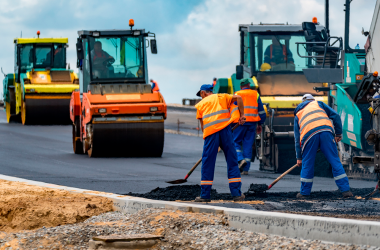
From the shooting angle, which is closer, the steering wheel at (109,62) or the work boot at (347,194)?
the work boot at (347,194)

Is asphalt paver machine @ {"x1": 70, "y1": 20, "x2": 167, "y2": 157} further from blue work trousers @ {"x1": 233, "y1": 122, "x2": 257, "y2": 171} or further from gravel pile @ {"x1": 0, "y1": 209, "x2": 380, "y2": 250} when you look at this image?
gravel pile @ {"x1": 0, "y1": 209, "x2": 380, "y2": 250}

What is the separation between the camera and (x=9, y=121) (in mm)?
22375

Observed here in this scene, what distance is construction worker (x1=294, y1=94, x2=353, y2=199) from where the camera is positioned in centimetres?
774

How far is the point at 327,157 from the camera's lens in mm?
7848

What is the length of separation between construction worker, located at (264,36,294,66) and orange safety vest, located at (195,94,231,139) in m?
5.86

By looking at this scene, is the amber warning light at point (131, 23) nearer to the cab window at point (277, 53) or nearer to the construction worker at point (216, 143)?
the cab window at point (277, 53)

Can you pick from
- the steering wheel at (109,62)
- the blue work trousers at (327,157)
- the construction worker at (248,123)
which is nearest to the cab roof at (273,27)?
the construction worker at (248,123)

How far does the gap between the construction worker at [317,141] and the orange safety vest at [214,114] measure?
4.13 feet

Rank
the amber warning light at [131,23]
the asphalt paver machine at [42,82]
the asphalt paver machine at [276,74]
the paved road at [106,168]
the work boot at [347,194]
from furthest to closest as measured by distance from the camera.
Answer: the asphalt paver machine at [42,82] → the amber warning light at [131,23] → the asphalt paver machine at [276,74] → the paved road at [106,168] → the work boot at [347,194]

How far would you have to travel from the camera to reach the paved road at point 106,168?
360 inches

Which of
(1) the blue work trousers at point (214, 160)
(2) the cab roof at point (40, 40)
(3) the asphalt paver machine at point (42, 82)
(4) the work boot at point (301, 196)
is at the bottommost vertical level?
(4) the work boot at point (301, 196)

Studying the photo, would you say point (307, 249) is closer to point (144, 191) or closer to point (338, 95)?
point (144, 191)

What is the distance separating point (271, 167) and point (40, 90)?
10668 millimetres

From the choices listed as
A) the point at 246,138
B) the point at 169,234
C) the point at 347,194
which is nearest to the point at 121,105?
the point at 246,138
